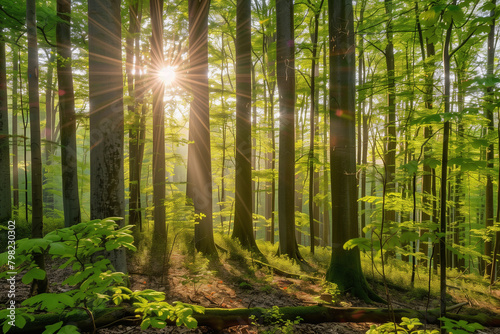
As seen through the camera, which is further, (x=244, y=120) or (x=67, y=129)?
(x=244, y=120)

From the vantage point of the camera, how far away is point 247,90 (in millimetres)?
8180

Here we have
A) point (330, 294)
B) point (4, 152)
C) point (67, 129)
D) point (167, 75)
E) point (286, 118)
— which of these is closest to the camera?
point (330, 294)

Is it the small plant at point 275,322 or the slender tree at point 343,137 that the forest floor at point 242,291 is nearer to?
the small plant at point 275,322

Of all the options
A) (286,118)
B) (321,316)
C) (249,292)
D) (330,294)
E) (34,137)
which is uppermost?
(286,118)

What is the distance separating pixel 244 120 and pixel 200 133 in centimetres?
167

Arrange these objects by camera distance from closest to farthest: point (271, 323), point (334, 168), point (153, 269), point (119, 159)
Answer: point (271, 323) → point (119, 159) → point (334, 168) → point (153, 269)

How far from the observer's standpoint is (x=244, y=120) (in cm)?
821

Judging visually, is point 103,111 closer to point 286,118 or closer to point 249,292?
point 249,292

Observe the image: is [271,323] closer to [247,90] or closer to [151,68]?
[247,90]

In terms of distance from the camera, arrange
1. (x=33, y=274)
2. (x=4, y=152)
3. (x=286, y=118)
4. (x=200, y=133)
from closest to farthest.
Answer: (x=33, y=274)
(x=200, y=133)
(x=286, y=118)
(x=4, y=152)

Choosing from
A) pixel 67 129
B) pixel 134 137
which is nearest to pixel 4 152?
pixel 67 129

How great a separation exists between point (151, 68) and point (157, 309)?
835 cm

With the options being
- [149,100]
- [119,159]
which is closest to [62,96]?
[149,100]

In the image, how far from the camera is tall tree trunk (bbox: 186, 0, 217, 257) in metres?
7.14
